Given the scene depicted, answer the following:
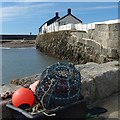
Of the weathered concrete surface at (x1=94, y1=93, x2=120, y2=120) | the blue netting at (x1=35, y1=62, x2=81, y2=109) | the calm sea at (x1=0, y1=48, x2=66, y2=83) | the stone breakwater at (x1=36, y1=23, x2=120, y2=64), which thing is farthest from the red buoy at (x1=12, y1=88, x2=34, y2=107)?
the stone breakwater at (x1=36, y1=23, x2=120, y2=64)

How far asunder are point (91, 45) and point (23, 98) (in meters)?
15.4

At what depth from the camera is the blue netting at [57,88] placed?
327 cm

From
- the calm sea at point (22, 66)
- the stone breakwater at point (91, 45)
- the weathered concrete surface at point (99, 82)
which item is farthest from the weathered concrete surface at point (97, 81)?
the stone breakwater at point (91, 45)

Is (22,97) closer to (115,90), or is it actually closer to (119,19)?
(115,90)

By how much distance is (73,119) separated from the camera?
3.36m

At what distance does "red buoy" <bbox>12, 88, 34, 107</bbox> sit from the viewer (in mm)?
3277

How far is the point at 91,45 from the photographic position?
18.4m

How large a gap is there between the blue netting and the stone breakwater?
32.0 feet

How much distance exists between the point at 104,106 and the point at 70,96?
1.31 metres

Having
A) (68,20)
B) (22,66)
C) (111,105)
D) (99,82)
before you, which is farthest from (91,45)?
(68,20)

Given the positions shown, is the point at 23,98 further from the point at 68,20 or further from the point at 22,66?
the point at 68,20

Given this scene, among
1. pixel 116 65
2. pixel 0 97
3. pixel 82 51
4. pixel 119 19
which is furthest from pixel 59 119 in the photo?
pixel 82 51

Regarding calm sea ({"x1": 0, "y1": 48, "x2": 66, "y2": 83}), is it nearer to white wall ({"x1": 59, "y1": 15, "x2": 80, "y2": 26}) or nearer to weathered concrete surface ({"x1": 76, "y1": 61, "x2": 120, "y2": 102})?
weathered concrete surface ({"x1": 76, "y1": 61, "x2": 120, "y2": 102})

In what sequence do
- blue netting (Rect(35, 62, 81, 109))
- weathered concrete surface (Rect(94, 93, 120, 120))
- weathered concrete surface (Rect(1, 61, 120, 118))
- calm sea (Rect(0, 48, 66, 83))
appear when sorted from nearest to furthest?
blue netting (Rect(35, 62, 81, 109))
weathered concrete surface (Rect(94, 93, 120, 120))
weathered concrete surface (Rect(1, 61, 120, 118))
calm sea (Rect(0, 48, 66, 83))
